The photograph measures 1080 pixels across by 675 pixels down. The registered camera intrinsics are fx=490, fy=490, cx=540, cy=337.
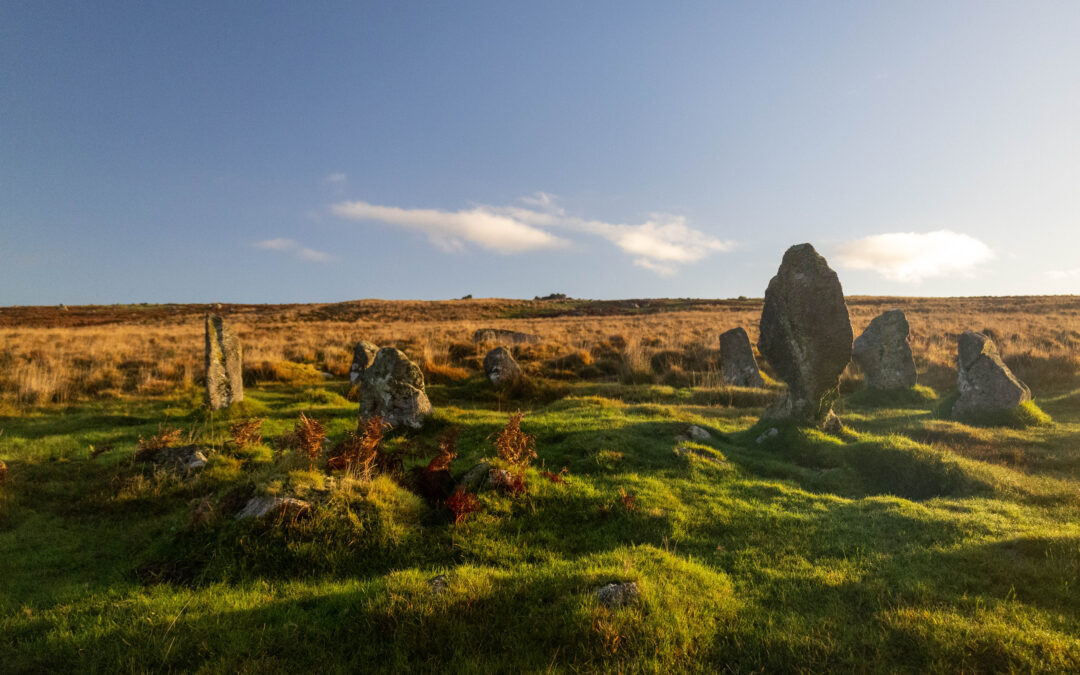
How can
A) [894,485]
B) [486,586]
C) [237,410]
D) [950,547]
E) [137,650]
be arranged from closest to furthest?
1. [137,650]
2. [486,586]
3. [950,547]
4. [894,485]
5. [237,410]

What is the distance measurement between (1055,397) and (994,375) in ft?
17.0

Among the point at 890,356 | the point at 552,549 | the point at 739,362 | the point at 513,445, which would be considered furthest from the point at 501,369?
the point at 890,356

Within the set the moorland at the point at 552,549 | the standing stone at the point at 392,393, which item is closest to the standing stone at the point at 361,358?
the moorland at the point at 552,549

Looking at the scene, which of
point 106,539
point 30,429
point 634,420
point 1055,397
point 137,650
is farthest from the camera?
point 1055,397

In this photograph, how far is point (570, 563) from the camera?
619 cm

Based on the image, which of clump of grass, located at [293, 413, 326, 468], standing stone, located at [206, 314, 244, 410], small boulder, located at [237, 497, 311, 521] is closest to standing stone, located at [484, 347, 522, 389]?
standing stone, located at [206, 314, 244, 410]

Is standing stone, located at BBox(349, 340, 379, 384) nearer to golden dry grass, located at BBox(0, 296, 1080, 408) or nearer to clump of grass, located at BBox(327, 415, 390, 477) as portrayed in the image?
golden dry grass, located at BBox(0, 296, 1080, 408)

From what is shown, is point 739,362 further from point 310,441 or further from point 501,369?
point 310,441

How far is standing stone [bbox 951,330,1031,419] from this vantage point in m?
14.4

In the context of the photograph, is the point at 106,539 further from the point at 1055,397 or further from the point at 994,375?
the point at 1055,397

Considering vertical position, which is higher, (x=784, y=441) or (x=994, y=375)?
(x=994, y=375)

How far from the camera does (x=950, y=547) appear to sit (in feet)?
22.0

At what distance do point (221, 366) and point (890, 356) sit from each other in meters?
22.9

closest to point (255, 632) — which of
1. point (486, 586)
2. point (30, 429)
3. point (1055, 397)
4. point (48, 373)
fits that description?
point (486, 586)
